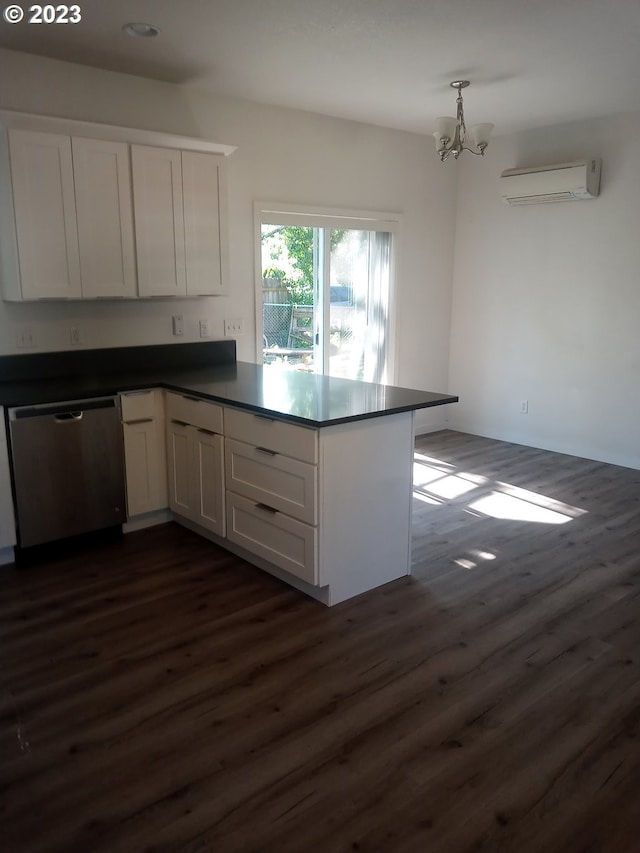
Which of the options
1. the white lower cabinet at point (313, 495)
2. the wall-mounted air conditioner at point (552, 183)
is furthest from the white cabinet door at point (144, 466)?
the wall-mounted air conditioner at point (552, 183)

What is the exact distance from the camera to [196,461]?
354cm

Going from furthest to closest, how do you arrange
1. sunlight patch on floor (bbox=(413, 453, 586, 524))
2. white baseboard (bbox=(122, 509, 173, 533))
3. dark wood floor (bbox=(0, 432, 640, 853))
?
sunlight patch on floor (bbox=(413, 453, 586, 524))
white baseboard (bbox=(122, 509, 173, 533))
dark wood floor (bbox=(0, 432, 640, 853))

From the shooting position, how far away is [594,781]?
1.89 m

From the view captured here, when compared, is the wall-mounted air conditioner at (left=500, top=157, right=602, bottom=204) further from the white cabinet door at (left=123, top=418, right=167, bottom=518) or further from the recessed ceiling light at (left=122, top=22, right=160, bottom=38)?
the white cabinet door at (left=123, top=418, right=167, bottom=518)

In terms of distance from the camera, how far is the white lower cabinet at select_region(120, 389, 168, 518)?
3.61m

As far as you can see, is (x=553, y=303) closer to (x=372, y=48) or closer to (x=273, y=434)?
(x=372, y=48)

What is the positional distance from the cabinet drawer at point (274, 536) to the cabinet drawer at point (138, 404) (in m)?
A: 0.76

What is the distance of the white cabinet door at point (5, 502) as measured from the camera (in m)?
3.14

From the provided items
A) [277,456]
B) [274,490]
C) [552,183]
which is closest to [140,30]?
[277,456]

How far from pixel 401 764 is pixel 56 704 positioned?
1.21 m

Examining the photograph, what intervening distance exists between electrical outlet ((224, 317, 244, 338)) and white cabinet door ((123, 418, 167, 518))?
3.39ft

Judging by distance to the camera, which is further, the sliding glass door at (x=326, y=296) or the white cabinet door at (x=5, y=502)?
the sliding glass door at (x=326, y=296)

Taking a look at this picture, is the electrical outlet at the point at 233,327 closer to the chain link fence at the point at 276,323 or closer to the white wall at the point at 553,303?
the chain link fence at the point at 276,323

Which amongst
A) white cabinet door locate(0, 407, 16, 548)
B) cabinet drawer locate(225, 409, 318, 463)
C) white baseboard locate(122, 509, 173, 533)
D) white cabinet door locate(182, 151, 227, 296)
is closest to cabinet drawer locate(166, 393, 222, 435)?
cabinet drawer locate(225, 409, 318, 463)
